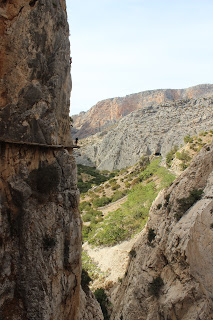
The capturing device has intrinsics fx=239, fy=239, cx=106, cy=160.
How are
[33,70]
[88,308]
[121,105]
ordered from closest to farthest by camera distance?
[33,70] < [88,308] < [121,105]

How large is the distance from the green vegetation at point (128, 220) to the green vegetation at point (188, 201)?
10.2 metres

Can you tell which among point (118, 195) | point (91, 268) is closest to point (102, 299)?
point (91, 268)

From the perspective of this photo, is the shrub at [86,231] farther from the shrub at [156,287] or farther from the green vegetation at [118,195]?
the shrub at [156,287]

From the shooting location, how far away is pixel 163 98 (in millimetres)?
93125

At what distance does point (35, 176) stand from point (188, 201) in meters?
8.97

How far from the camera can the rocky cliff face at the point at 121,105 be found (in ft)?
311

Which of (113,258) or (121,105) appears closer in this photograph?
(113,258)

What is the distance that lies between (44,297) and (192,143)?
32639 mm

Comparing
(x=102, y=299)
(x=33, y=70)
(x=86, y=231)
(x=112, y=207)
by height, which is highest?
(x=33, y=70)

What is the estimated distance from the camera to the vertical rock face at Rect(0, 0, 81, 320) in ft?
26.4

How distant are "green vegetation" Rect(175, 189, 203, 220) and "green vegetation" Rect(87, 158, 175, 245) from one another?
1016cm

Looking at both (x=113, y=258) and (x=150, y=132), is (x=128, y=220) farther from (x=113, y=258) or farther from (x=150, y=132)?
(x=150, y=132)

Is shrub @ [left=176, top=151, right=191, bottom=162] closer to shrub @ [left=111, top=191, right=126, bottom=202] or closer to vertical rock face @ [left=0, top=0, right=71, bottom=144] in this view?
shrub @ [left=111, top=191, right=126, bottom=202]

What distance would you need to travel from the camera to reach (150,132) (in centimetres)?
6034
